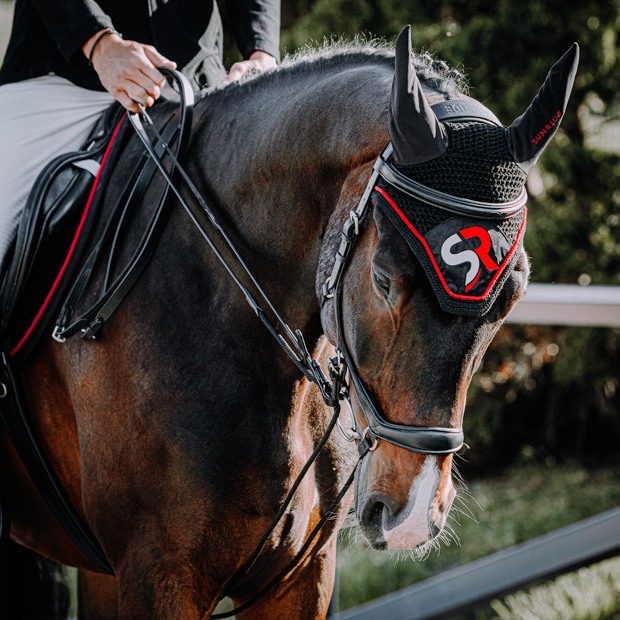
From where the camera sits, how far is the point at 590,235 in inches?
232

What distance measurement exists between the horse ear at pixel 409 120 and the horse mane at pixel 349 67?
9.7 inches

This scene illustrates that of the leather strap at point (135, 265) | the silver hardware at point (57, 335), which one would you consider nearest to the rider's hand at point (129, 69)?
the leather strap at point (135, 265)

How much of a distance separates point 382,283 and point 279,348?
18.6 inches

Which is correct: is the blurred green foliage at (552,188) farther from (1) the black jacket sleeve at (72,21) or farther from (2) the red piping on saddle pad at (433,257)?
(2) the red piping on saddle pad at (433,257)

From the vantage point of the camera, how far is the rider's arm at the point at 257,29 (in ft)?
7.57

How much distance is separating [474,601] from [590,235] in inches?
167

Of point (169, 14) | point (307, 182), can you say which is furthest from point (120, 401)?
point (169, 14)

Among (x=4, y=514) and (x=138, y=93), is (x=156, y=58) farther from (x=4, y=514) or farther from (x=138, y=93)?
(x=4, y=514)

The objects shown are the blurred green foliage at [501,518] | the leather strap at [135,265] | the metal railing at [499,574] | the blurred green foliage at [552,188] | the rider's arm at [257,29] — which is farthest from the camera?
the blurred green foliage at [552,188]

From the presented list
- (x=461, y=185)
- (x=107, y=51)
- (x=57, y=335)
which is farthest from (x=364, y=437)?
(x=107, y=51)

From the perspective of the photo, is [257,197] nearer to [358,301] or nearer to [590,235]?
[358,301]

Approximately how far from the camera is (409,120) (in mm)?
1284

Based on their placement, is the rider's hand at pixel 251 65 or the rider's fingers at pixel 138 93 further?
the rider's hand at pixel 251 65

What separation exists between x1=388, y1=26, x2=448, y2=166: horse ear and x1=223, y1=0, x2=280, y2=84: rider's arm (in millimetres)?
1112
